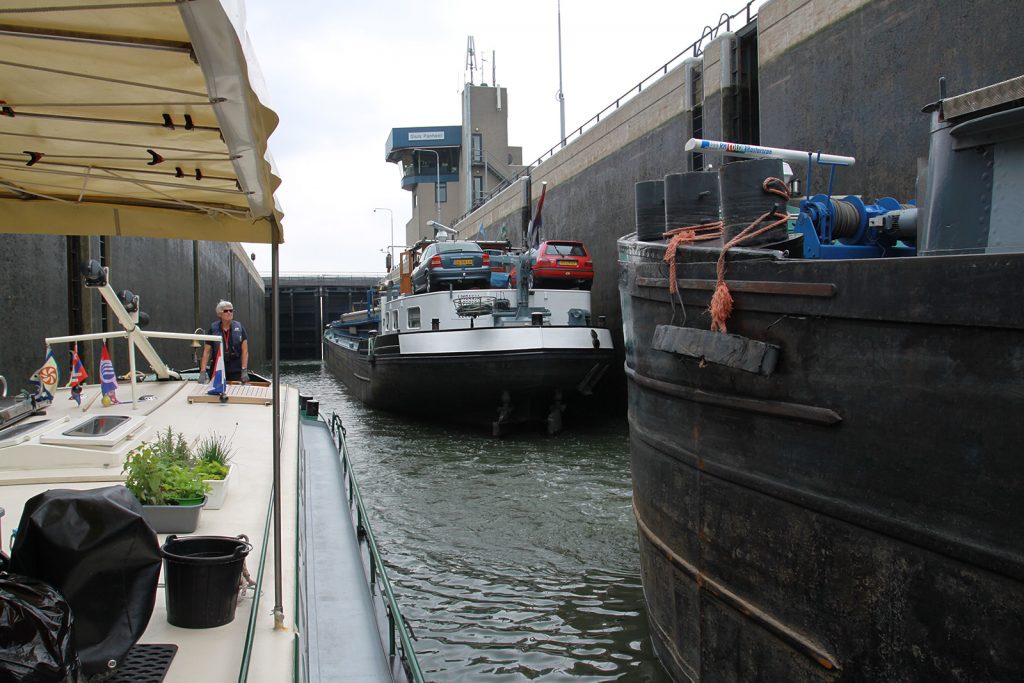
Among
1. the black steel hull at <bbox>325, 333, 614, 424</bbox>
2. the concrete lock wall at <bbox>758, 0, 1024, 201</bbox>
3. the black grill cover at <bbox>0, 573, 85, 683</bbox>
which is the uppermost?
the concrete lock wall at <bbox>758, 0, 1024, 201</bbox>

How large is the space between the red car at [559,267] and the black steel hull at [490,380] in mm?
2293

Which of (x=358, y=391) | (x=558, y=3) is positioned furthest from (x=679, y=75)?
(x=558, y=3)

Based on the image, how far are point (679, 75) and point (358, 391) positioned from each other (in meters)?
11.8

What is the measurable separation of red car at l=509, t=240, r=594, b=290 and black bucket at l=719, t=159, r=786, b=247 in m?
11.8

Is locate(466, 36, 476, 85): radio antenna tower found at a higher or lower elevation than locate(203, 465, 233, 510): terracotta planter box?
higher

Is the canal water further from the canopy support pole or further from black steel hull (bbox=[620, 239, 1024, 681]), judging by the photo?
the canopy support pole

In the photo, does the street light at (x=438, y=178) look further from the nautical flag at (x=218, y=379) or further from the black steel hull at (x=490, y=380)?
the nautical flag at (x=218, y=379)

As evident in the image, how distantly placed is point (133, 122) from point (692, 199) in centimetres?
305

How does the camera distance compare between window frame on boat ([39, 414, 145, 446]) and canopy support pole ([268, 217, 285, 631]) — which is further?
window frame on boat ([39, 414, 145, 446])

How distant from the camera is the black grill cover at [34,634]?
1.88 meters

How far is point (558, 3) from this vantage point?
32.5 metres

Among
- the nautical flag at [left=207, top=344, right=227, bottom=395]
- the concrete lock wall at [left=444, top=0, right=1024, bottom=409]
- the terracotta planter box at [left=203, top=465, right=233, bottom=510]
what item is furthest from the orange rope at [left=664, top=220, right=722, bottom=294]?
the concrete lock wall at [left=444, top=0, right=1024, bottom=409]

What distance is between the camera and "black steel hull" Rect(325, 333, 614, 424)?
47.0ft

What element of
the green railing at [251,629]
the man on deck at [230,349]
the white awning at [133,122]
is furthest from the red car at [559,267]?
the green railing at [251,629]
